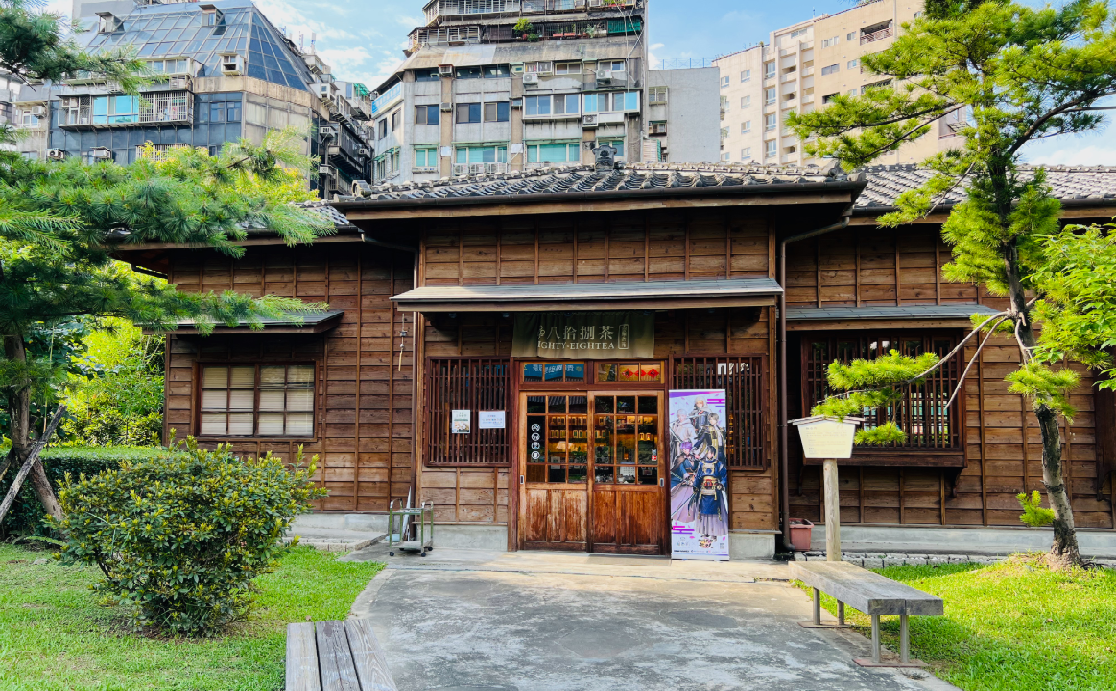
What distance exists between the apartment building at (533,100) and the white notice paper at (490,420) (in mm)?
30183

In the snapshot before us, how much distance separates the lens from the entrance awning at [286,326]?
10.7 meters

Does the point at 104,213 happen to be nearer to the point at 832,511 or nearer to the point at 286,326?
the point at 286,326

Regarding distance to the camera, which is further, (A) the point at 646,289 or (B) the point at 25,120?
(B) the point at 25,120

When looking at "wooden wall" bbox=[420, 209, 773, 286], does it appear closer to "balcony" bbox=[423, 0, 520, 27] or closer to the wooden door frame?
the wooden door frame

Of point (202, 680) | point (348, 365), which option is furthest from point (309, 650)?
point (348, 365)

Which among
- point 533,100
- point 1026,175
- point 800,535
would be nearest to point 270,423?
point 800,535

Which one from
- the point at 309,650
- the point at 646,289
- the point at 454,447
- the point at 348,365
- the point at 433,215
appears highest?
the point at 433,215

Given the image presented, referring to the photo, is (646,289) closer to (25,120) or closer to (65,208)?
(65,208)

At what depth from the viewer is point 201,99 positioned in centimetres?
4009

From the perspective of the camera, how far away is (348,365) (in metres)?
11.2

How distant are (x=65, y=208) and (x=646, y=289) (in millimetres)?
6130

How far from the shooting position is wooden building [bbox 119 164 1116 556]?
9.37m

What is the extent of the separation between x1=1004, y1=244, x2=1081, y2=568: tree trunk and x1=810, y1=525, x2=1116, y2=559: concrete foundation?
82.2 inches

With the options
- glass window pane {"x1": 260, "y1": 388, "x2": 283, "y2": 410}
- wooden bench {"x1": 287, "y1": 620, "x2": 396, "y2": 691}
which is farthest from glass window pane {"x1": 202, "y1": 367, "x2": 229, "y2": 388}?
wooden bench {"x1": 287, "y1": 620, "x2": 396, "y2": 691}
